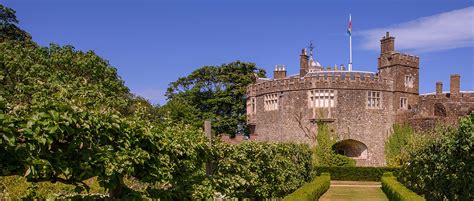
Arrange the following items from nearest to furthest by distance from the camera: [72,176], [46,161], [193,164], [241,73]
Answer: [46,161] < [72,176] < [193,164] < [241,73]

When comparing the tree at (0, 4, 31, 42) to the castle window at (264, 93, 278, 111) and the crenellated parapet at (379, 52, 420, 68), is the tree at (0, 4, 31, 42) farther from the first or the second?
the crenellated parapet at (379, 52, 420, 68)

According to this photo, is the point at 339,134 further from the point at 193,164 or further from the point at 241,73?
the point at 193,164

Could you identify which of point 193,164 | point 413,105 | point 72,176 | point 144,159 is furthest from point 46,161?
point 413,105

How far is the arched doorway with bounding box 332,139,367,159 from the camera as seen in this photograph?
39500 millimetres

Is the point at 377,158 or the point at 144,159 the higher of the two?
the point at 144,159

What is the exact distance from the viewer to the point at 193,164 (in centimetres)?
916

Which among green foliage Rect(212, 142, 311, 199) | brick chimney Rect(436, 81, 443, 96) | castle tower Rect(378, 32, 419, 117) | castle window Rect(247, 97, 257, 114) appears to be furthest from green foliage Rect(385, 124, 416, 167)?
green foliage Rect(212, 142, 311, 199)

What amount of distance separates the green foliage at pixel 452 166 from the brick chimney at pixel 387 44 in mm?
24296

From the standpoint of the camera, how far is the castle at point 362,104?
127ft

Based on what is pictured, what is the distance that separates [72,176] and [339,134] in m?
34.0

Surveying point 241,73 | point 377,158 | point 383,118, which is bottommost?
point 377,158

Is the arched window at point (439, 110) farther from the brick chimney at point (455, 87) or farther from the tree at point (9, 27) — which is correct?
the tree at point (9, 27)

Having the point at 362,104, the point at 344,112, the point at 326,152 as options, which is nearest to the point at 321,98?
the point at 344,112

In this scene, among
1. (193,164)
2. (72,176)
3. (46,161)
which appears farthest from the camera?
(193,164)
